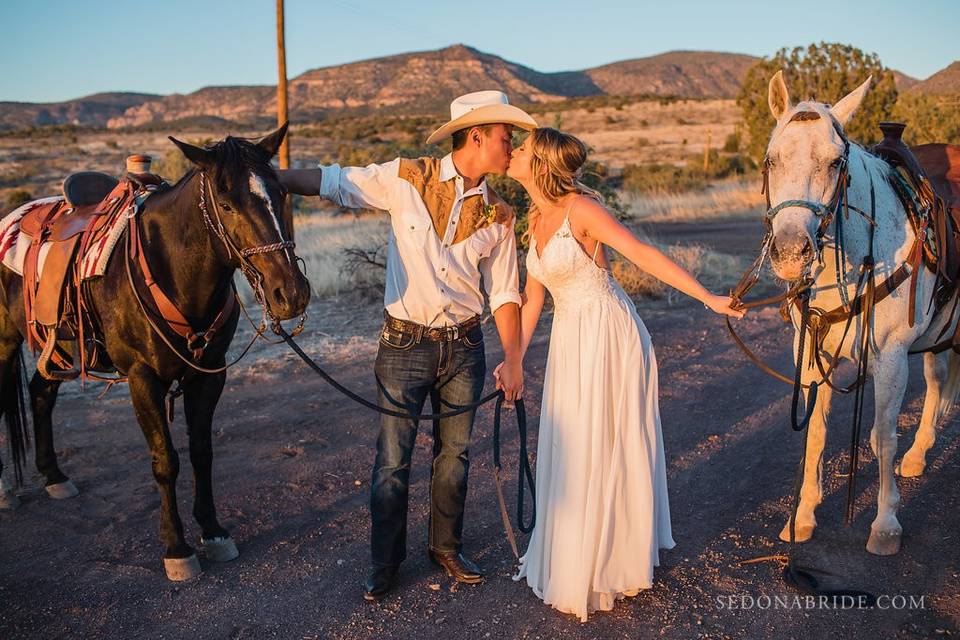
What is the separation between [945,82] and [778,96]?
2.89 metres

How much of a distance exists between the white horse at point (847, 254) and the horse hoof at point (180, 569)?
321 cm

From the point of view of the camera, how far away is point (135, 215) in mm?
3955

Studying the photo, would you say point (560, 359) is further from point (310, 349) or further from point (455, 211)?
point (310, 349)

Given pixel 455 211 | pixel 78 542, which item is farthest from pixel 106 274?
pixel 455 211

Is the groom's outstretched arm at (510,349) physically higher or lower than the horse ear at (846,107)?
lower

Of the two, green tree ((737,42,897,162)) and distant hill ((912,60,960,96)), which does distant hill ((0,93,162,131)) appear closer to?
green tree ((737,42,897,162))

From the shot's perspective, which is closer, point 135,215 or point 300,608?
point 300,608

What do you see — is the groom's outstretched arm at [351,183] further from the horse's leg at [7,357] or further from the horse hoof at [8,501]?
the horse hoof at [8,501]

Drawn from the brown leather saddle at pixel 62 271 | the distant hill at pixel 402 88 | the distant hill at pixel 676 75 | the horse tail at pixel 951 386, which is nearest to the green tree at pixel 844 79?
the horse tail at pixel 951 386

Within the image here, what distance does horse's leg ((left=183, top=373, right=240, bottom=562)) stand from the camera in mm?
4020

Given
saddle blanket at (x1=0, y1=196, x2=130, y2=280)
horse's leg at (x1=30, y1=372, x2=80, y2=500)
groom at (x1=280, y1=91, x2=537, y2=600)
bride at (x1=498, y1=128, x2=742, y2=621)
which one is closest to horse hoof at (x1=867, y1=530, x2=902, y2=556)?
bride at (x1=498, y1=128, x2=742, y2=621)

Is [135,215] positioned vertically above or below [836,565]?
above

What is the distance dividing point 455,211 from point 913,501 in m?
3.40

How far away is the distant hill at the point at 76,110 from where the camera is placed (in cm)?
8962
